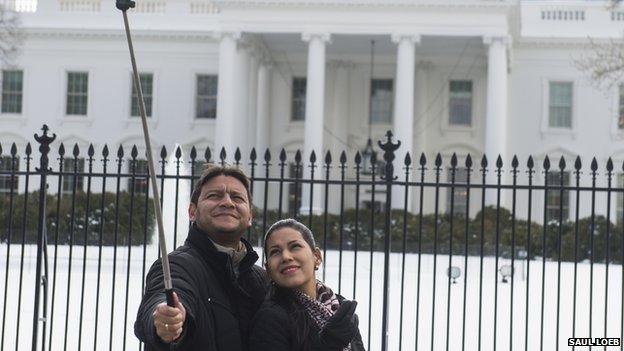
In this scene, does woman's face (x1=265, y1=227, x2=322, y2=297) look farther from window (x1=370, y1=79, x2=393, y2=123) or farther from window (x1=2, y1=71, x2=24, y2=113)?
window (x1=2, y1=71, x2=24, y2=113)

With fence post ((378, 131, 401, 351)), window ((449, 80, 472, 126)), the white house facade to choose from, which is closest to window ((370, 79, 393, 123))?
the white house facade

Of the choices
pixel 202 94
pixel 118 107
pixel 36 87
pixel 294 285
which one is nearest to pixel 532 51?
pixel 202 94

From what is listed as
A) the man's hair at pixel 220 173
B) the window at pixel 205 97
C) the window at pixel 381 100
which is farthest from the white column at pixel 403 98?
the man's hair at pixel 220 173

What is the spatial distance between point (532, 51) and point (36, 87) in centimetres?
1996

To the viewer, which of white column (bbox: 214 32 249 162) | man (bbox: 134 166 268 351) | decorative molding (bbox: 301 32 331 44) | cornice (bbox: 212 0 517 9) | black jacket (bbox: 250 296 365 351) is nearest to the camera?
man (bbox: 134 166 268 351)

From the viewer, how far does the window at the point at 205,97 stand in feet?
113

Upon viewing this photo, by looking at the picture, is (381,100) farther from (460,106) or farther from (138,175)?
(138,175)

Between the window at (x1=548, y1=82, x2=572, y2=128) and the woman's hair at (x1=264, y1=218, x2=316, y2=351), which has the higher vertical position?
the window at (x1=548, y1=82, x2=572, y2=128)

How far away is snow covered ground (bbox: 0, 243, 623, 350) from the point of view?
876cm

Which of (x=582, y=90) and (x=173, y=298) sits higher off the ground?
(x=582, y=90)

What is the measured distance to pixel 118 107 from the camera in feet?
113

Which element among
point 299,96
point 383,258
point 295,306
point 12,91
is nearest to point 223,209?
point 295,306

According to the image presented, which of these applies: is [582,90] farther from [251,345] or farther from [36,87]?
[251,345]

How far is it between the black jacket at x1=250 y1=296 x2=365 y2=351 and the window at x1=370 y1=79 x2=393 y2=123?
30.9 m
